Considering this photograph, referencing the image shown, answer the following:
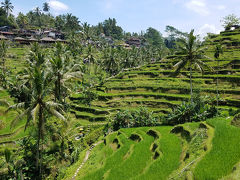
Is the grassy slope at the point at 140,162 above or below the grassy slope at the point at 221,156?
below

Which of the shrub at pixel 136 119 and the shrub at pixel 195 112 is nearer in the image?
the shrub at pixel 195 112

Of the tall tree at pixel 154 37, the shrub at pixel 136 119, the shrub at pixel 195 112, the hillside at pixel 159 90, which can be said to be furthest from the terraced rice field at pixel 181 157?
the tall tree at pixel 154 37

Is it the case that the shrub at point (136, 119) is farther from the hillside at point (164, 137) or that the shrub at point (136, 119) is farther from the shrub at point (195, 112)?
the shrub at point (195, 112)

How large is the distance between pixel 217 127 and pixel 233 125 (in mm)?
1122

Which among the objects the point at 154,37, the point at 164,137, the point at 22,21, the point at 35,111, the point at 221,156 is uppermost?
the point at 154,37

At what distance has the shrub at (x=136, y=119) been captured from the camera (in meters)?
26.1

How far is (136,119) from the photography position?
88.3ft

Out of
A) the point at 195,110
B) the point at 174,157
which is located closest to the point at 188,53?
the point at 195,110

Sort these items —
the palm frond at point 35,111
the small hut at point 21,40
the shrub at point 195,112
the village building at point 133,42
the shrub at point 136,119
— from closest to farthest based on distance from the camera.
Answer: the palm frond at point 35,111 < the shrub at point 195,112 < the shrub at point 136,119 < the small hut at point 21,40 < the village building at point 133,42

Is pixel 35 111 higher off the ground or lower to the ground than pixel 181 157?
higher

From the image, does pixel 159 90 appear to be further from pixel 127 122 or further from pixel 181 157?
pixel 181 157

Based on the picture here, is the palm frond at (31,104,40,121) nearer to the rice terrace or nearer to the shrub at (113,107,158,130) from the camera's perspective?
the rice terrace

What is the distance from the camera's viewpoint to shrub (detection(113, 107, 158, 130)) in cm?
2610

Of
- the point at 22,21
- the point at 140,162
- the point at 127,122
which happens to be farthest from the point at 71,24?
the point at 140,162
